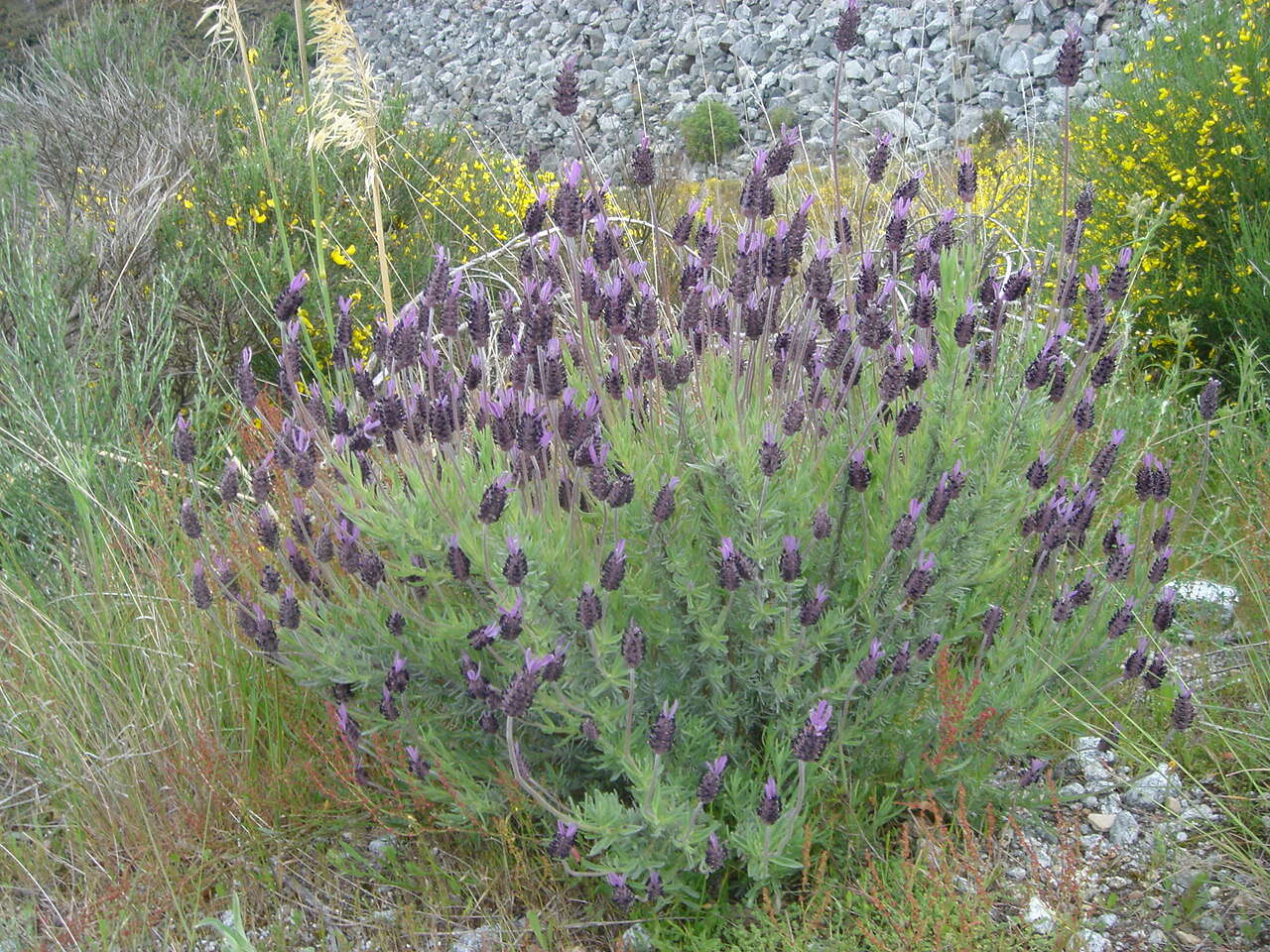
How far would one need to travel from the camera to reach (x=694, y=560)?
6.22 ft

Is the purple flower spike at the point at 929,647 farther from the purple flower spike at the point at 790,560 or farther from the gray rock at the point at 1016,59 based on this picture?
the gray rock at the point at 1016,59

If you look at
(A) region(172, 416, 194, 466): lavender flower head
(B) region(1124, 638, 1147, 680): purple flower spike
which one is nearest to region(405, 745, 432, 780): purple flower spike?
(A) region(172, 416, 194, 466): lavender flower head

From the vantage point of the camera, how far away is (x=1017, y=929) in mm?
1880

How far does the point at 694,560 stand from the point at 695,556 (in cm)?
2

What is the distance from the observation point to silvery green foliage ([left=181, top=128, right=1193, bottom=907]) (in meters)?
1.75

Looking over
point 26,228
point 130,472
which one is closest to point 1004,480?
point 130,472

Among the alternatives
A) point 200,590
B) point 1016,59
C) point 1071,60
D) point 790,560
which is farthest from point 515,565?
point 1016,59

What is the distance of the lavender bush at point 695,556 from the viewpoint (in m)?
1.75

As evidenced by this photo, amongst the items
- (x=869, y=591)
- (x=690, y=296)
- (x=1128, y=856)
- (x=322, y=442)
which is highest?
(x=690, y=296)

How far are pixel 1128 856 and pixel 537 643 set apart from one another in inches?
50.1

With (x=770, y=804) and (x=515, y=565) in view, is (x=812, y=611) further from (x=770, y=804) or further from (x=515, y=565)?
(x=515, y=565)

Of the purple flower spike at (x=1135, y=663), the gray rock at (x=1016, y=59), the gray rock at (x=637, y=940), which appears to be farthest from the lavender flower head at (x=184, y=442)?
the gray rock at (x=1016, y=59)

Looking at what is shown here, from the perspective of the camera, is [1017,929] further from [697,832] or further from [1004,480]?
[1004,480]

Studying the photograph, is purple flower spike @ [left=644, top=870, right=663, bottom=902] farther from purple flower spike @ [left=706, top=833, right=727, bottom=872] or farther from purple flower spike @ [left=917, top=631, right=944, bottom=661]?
purple flower spike @ [left=917, top=631, right=944, bottom=661]
